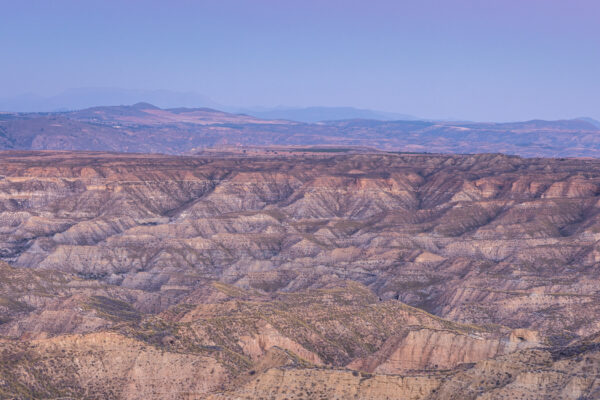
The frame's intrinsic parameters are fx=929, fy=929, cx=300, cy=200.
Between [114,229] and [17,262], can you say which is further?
[114,229]

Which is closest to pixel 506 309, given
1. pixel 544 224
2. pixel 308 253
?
pixel 308 253

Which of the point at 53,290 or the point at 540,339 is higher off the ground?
the point at 540,339

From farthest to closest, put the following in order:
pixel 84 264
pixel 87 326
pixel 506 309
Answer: pixel 84 264 → pixel 506 309 → pixel 87 326

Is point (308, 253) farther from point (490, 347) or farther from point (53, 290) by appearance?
point (490, 347)

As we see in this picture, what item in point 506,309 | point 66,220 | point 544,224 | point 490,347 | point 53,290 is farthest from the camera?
point 66,220

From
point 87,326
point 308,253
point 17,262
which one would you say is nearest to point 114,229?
point 17,262

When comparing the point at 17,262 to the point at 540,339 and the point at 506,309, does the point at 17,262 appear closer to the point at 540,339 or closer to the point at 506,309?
the point at 506,309
